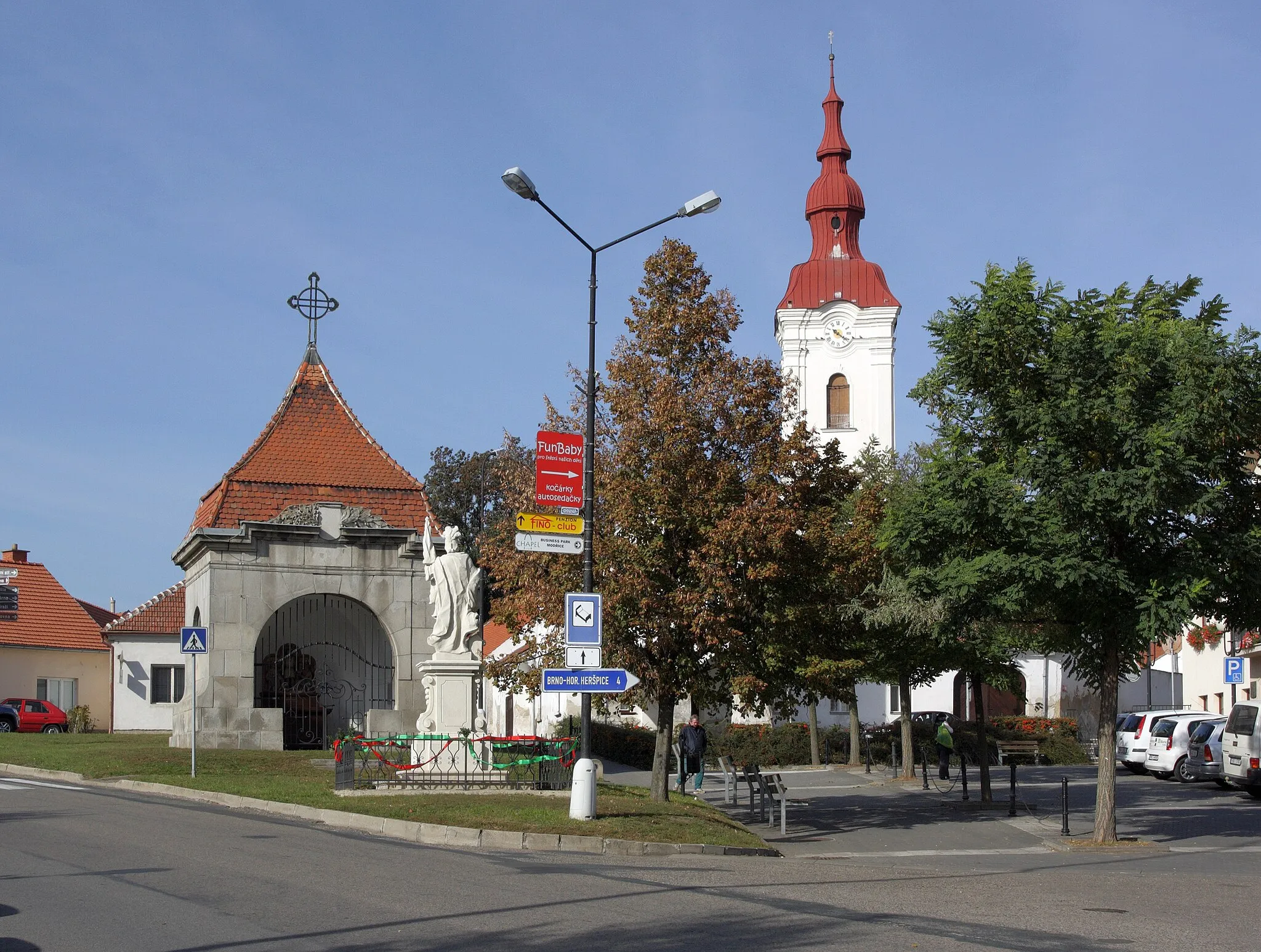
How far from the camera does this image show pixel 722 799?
2794 cm

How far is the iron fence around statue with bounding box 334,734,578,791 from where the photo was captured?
66.9 feet

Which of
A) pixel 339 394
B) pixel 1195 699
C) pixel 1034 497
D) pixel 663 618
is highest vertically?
pixel 339 394

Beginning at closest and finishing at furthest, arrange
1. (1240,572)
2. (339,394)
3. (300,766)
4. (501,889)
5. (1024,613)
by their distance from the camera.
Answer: (501,889) → (1240,572) → (1024,613) → (300,766) → (339,394)

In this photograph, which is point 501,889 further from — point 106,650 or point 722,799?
point 106,650

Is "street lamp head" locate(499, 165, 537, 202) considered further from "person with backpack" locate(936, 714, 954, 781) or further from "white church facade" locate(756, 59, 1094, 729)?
"white church facade" locate(756, 59, 1094, 729)

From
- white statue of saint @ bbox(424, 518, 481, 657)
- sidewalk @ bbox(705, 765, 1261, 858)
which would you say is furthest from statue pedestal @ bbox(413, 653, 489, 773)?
sidewalk @ bbox(705, 765, 1261, 858)

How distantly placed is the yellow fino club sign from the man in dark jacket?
431 inches

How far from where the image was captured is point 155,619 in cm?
4894

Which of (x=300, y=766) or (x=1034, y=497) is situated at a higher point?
(x=1034, y=497)

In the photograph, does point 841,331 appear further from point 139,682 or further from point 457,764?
point 457,764

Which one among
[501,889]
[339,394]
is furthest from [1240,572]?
[339,394]

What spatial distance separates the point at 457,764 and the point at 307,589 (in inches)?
424

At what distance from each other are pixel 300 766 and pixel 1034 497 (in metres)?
14.3

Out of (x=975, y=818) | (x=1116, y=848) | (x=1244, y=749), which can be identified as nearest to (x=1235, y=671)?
(x=1244, y=749)
